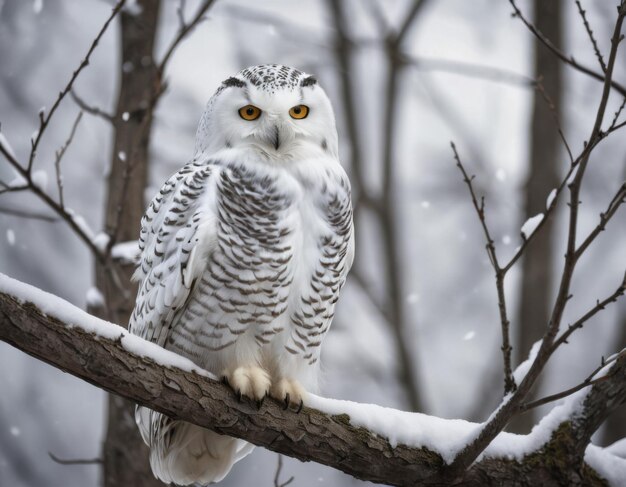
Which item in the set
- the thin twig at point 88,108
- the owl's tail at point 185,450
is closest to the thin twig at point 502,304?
the owl's tail at point 185,450

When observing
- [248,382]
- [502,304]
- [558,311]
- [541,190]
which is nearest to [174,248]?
[248,382]

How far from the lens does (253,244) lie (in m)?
2.64

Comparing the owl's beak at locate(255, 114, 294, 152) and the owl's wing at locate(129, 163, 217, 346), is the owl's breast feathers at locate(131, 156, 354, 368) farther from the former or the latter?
the owl's beak at locate(255, 114, 294, 152)

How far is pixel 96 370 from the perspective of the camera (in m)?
2.19

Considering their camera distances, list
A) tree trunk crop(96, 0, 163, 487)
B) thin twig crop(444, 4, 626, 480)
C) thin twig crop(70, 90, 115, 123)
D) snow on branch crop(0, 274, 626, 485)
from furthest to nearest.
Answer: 1. tree trunk crop(96, 0, 163, 487)
2. thin twig crop(70, 90, 115, 123)
3. snow on branch crop(0, 274, 626, 485)
4. thin twig crop(444, 4, 626, 480)

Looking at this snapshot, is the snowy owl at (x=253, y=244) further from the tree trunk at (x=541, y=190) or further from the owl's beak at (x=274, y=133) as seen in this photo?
the tree trunk at (x=541, y=190)

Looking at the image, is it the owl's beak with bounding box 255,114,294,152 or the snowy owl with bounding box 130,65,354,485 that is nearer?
the snowy owl with bounding box 130,65,354,485

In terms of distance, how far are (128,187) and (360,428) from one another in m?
1.58

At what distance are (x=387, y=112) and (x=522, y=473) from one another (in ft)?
14.8

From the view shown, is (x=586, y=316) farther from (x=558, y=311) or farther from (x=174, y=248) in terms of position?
(x=174, y=248)

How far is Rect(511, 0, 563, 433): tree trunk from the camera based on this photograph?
5.11 metres

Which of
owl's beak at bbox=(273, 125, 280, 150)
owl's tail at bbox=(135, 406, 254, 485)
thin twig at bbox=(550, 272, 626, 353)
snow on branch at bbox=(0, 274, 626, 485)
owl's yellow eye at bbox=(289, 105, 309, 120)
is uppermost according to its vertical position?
owl's yellow eye at bbox=(289, 105, 309, 120)

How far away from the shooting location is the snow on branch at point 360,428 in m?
2.38

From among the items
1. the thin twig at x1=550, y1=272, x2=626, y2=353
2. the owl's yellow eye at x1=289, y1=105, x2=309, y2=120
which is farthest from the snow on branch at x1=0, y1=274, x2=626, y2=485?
the owl's yellow eye at x1=289, y1=105, x2=309, y2=120
